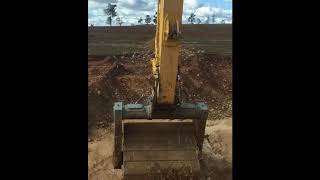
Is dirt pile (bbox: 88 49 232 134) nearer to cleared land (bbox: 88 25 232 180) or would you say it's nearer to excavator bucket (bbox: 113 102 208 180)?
cleared land (bbox: 88 25 232 180)

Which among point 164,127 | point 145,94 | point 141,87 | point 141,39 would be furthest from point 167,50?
point 141,39

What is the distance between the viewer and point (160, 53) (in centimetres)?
527

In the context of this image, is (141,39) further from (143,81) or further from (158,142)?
(158,142)

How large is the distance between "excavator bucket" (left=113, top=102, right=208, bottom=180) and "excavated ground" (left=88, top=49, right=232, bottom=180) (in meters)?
0.58

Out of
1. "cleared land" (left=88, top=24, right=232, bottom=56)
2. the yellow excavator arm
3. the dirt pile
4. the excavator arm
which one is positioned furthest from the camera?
"cleared land" (left=88, top=24, right=232, bottom=56)

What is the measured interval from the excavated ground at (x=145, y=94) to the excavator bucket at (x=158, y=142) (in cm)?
58

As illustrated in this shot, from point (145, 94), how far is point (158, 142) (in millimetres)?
5140

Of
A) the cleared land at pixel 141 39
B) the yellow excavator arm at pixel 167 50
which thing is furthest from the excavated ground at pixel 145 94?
the yellow excavator arm at pixel 167 50

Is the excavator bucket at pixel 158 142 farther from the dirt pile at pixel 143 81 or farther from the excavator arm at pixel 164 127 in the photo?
the dirt pile at pixel 143 81

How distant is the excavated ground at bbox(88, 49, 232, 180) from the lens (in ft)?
21.7

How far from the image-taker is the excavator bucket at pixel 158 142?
5332 millimetres

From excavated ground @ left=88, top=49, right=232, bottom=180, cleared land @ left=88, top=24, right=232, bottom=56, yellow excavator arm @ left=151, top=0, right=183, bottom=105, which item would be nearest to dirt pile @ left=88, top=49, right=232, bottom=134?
excavated ground @ left=88, top=49, right=232, bottom=180
